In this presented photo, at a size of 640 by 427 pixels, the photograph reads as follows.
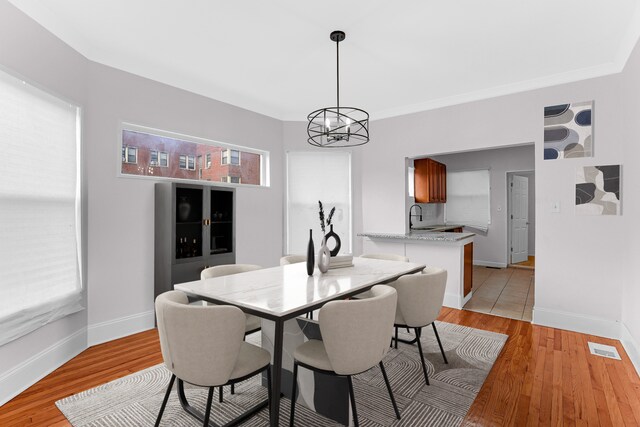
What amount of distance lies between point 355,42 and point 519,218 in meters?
6.42

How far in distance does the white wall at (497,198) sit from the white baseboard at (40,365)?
6.60 m

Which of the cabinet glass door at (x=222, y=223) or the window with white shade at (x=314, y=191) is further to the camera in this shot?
the window with white shade at (x=314, y=191)

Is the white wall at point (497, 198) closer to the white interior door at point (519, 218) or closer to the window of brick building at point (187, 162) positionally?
the white interior door at point (519, 218)

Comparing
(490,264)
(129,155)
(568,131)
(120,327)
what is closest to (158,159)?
(129,155)

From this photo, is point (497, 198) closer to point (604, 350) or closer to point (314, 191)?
point (314, 191)

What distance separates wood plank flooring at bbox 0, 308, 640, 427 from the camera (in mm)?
2094

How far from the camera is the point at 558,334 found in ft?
11.4

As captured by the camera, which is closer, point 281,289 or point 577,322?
point 281,289

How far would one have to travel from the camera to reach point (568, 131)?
141 inches

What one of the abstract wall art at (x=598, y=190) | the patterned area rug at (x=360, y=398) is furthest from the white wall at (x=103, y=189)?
the abstract wall art at (x=598, y=190)

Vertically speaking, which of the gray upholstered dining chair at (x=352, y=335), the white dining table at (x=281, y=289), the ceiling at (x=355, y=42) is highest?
the ceiling at (x=355, y=42)

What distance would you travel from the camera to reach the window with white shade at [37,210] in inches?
91.4

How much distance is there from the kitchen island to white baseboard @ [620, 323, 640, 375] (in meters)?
1.54

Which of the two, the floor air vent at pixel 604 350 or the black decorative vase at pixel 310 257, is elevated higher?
the black decorative vase at pixel 310 257
